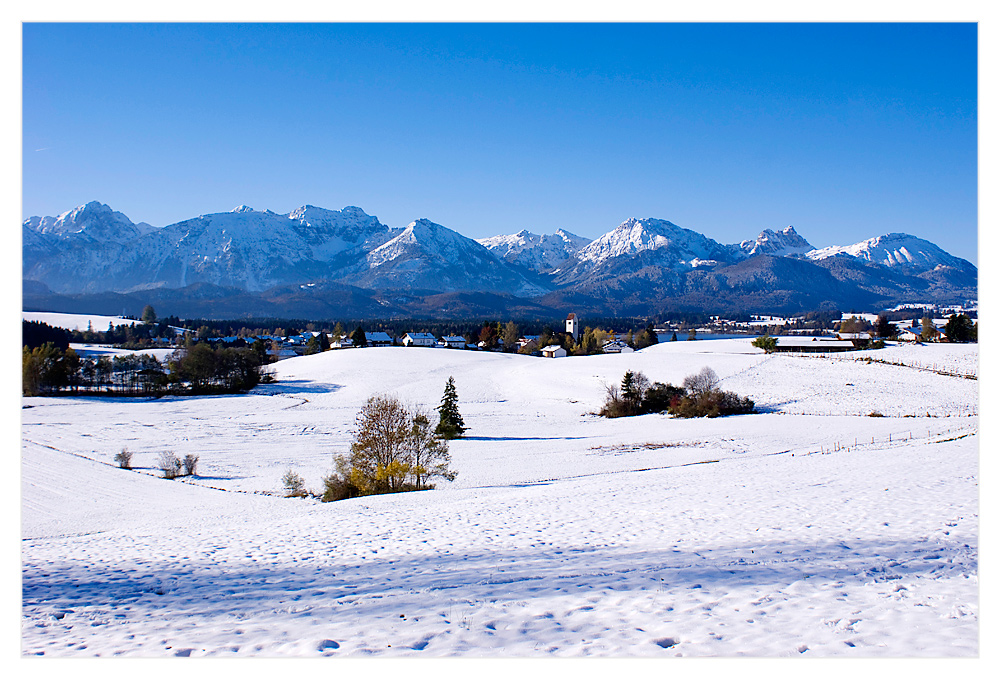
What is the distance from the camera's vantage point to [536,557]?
955 centimetres

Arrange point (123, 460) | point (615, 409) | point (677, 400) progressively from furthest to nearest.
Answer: point (615, 409)
point (677, 400)
point (123, 460)

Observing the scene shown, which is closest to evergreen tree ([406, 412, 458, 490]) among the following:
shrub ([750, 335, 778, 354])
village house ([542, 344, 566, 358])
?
shrub ([750, 335, 778, 354])

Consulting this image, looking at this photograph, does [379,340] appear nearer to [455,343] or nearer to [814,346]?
[455,343]

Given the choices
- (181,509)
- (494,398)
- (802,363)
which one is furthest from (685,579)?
(802,363)

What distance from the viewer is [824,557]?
28.2ft

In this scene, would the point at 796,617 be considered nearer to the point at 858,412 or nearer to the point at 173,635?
the point at 173,635

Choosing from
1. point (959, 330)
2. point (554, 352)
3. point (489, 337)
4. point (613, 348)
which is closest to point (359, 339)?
point (489, 337)

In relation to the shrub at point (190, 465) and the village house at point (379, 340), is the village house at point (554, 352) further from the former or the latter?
the shrub at point (190, 465)

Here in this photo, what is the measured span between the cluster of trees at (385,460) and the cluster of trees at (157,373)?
46567mm

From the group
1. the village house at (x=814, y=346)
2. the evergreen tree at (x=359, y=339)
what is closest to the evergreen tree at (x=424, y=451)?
the village house at (x=814, y=346)

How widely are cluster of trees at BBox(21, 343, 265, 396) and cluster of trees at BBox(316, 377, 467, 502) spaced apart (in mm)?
46567

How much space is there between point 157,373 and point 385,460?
2050 inches

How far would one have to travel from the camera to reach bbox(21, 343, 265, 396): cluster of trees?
56875mm

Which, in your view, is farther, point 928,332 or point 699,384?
point 928,332
